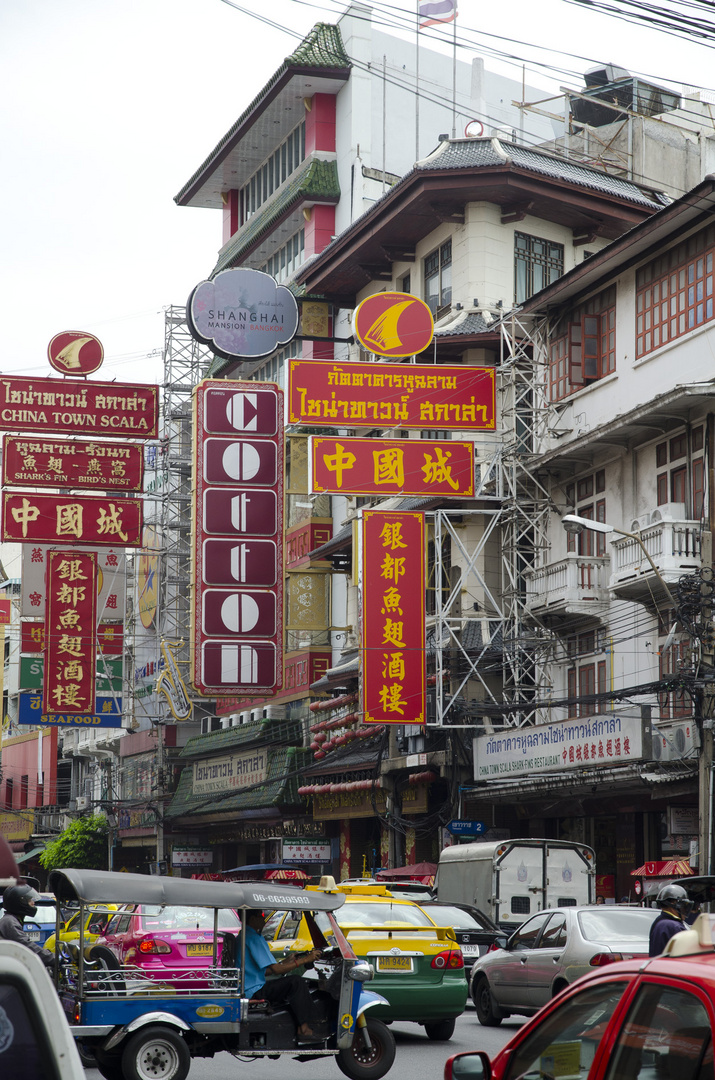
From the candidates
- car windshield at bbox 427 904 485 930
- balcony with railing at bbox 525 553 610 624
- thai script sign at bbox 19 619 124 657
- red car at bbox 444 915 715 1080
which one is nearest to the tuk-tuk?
red car at bbox 444 915 715 1080

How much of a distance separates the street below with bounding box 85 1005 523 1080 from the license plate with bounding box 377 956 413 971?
775 millimetres

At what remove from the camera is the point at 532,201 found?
38094mm

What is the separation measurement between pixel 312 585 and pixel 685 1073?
40.4 meters

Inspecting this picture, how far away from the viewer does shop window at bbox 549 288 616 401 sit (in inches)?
1275

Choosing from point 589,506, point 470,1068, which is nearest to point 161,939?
point 470,1068

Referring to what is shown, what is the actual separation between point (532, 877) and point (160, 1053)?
1383cm

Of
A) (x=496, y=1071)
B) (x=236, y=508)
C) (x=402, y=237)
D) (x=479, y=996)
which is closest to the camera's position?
(x=496, y=1071)

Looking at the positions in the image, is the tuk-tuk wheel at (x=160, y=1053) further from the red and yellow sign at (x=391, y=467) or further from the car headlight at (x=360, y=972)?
the red and yellow sign at (x=391, y=467)

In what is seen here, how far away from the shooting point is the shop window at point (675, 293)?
94.0 ft

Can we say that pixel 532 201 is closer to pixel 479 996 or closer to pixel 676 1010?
pixel 479 996

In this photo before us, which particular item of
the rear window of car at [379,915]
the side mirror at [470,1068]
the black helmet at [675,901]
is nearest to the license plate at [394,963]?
the rear window of car at [379,915]

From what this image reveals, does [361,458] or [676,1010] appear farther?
[361,458]

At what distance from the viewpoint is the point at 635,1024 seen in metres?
4.86

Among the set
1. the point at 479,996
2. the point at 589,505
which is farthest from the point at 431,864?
the point at 479,996
